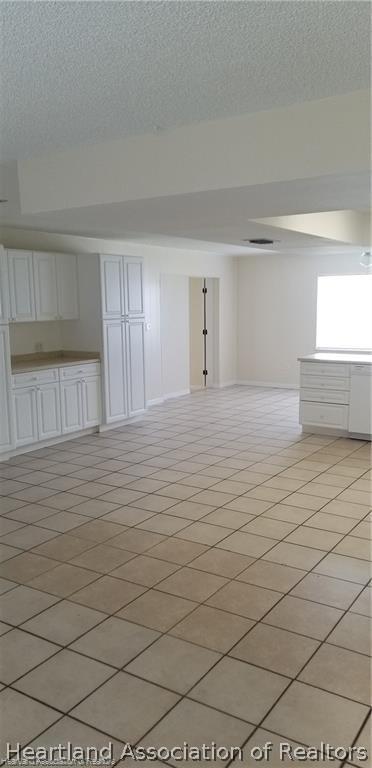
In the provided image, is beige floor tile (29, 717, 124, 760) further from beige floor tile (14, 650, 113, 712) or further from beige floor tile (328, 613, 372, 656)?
beige floor tile (328, 613, 372, 656)

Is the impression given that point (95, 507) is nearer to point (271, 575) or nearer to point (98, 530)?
point (98, 530)

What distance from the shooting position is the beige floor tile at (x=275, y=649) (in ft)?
8.20

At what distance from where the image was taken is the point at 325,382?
658cm

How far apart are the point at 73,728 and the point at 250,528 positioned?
2.00m

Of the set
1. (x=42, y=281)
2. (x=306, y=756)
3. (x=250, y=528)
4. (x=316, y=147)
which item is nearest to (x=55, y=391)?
(x=42, y=281)

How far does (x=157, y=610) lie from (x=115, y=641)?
315 millimetres

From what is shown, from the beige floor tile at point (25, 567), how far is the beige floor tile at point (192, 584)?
2.41 feet

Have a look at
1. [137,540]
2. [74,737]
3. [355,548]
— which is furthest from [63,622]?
[355,548]

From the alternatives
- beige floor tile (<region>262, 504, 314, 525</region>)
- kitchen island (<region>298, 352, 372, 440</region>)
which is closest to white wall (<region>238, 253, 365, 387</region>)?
kitchen island (<region>298, 352, 372, 440</region>)

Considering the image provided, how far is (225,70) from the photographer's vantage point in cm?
222

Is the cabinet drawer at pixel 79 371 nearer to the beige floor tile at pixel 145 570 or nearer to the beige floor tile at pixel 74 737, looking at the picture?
the beige floor tile at pixel 145 570

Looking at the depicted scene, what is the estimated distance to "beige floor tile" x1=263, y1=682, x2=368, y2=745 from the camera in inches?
82.8

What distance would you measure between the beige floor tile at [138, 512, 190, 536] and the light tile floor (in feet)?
0.07

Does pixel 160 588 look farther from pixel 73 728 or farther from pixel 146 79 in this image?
pixel 146 79
